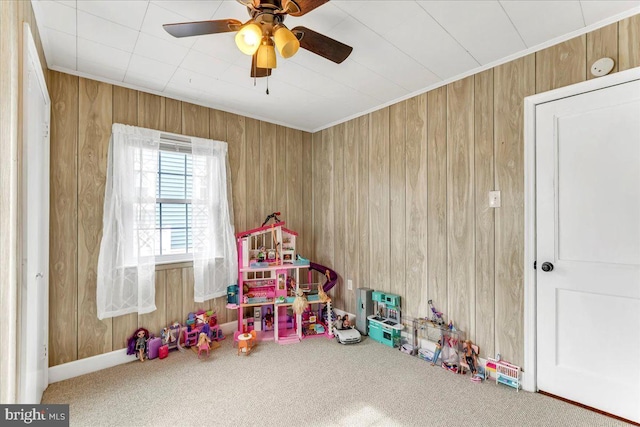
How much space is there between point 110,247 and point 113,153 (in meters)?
0.81

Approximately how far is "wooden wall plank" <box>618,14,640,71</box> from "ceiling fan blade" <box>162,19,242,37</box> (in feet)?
7.40

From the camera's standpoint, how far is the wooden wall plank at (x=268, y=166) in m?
3.52

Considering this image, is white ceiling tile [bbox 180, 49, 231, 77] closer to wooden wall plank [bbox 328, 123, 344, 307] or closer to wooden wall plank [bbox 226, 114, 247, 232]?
wooden wall plank [bbox 226, 114, 247, 232]

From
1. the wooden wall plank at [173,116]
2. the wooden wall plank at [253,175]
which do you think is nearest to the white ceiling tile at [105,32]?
the wooden wall plank at [173,116]

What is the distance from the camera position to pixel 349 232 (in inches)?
139

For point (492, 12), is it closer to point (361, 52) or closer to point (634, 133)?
point (361, 52)

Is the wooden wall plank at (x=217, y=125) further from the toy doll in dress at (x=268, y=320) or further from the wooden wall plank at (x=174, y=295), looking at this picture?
the toy doll in dress at (x=268, y=320)

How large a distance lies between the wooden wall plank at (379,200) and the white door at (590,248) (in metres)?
1.34

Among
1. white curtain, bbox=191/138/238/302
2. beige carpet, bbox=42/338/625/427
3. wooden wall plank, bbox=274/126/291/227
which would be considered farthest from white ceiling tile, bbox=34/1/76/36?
beige carpet, bbox=42/338/625/427

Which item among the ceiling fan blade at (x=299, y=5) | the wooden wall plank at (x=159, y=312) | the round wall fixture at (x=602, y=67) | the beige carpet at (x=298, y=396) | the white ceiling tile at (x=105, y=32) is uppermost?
the white ceiling tile at (x=105, y=32)

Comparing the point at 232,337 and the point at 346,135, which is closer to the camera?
the point at 232,337

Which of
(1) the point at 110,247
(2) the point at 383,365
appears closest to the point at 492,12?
(2) the point at 383,365

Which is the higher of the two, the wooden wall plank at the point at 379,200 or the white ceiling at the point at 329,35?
the white ceiling at the point at 329,35

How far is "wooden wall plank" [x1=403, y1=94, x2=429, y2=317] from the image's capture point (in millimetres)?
2783
